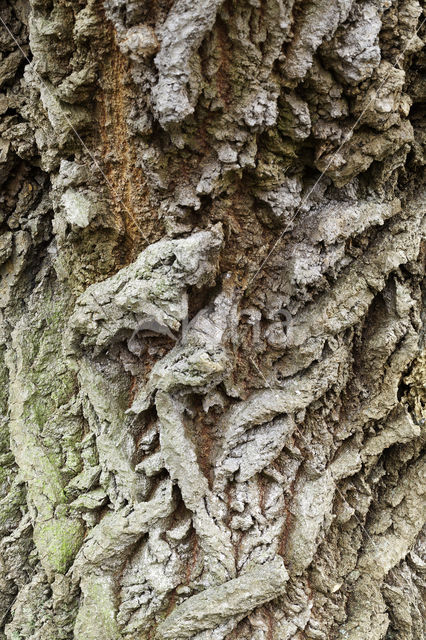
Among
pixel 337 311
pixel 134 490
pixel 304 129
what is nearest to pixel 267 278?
pixel 337 311

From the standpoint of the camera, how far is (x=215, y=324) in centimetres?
203

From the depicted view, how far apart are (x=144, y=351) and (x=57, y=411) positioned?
547 mm

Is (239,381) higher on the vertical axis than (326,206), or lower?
lower

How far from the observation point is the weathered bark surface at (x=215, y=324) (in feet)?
5.99

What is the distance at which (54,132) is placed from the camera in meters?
2.08

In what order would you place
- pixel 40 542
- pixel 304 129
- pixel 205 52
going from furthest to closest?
pixel 40 542 → pixel 304 129 → pixel 205 52

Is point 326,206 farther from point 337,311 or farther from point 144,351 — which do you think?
point 144,351

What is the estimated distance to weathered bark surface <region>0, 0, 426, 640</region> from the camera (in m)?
1.83

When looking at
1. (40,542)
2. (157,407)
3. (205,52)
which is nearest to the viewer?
(205,52)

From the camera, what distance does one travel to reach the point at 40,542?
7.25 feet

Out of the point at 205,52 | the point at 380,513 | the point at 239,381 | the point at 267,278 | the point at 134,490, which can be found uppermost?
the point at 205,52

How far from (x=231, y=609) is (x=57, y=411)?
1.13 metres

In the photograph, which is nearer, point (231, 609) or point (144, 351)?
point (231, 609)

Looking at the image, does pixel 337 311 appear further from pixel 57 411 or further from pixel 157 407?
pixel 57 411
